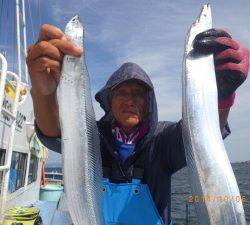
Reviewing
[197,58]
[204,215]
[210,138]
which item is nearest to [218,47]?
[197,58]

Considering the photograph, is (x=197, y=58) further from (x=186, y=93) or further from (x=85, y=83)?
(x=85, y=83)

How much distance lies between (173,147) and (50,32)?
1.35 meters

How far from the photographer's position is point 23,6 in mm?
9961

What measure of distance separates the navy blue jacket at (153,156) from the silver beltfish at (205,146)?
53cm

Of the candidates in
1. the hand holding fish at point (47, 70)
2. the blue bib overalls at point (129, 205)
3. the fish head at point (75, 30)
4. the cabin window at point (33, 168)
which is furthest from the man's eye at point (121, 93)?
the cabin window at point (33, 168)

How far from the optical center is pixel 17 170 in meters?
8.61

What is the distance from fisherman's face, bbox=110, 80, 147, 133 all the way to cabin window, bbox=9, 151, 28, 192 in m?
4.85

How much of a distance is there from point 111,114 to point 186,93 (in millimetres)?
1195

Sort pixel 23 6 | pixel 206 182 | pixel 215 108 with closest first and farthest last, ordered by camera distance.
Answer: pixel 206 182, pixel 215 108, pixel 23 6

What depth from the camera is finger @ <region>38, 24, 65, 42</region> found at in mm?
2668

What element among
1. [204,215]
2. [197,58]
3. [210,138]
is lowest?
[204,215]

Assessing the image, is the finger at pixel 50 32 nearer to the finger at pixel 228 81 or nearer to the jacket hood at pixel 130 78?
the jacket hood at pixel 130 78
